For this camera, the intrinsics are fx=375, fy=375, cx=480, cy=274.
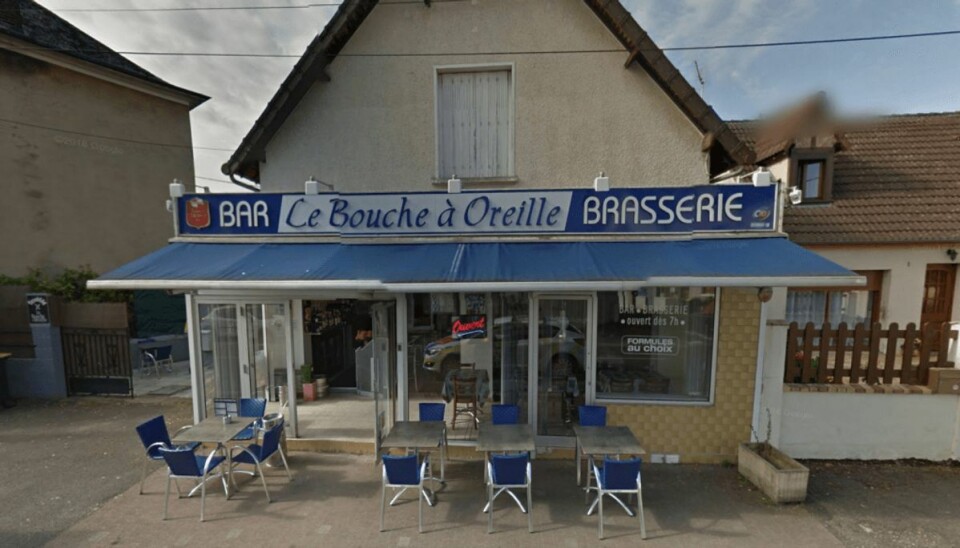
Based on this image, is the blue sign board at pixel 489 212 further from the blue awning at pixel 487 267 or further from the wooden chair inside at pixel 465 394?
the wooden chair inside at pixel 465 394

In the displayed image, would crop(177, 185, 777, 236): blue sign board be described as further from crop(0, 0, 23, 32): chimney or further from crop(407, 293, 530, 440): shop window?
crop(0, 0, 23, 32): chimney

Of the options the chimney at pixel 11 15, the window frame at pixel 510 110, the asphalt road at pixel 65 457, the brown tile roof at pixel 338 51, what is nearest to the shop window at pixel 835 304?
the brown tile roof at pixel 338 51

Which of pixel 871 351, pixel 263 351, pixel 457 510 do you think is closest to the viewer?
pixel 457 510

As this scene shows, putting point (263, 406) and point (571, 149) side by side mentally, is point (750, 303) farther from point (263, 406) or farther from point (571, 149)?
point (263, 406)

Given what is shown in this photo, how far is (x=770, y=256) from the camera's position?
16.5 feet

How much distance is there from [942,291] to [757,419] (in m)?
8.82

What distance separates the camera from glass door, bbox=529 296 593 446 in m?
A: 5.98

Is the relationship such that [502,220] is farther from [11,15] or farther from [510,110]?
[11,15]

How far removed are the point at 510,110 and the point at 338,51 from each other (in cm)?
320

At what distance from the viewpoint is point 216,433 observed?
499 centimetres

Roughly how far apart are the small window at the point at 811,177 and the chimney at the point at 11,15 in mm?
24236

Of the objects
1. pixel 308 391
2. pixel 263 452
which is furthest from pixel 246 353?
pixel 263 452

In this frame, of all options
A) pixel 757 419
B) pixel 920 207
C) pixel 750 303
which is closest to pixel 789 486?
pixel 757 419

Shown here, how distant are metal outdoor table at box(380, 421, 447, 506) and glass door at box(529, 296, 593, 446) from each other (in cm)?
171
